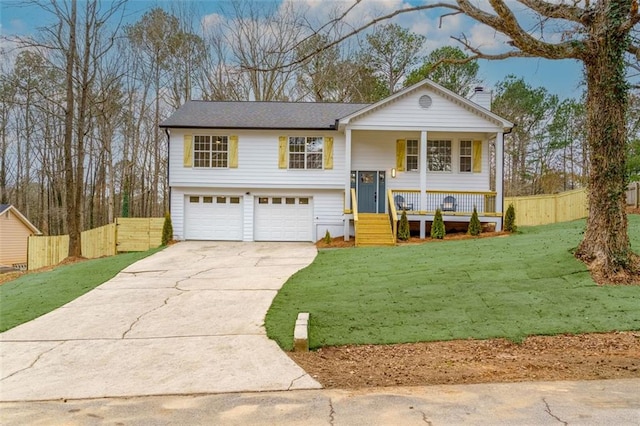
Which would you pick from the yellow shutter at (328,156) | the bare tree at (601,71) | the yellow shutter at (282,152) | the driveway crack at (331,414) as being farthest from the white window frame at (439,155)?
the driveway crack at (331,414)

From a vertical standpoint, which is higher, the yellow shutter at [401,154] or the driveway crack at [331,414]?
the yellow shutter at [401,154]

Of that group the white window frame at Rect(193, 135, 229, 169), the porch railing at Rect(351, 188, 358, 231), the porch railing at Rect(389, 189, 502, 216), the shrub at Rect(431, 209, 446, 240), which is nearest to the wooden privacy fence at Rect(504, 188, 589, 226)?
the porch railing at Rect(389, 189, 502, 216)

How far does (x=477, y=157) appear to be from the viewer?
18.2m

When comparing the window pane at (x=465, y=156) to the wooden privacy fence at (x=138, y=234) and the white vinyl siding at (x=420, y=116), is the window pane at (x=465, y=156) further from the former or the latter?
the wooden privacy fence at (x=138, y=234)

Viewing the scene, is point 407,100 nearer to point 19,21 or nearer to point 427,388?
point 427,388

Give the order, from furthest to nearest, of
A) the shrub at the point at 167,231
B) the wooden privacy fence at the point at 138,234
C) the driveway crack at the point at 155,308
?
1. the wooden privacy fence at the point at 138,234
2. the shrub at the point at 167,231
3. the driveway crack at the point at 155,308

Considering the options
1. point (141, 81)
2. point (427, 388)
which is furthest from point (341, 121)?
point (141, 81)

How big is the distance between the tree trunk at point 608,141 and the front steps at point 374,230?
7.31 meters

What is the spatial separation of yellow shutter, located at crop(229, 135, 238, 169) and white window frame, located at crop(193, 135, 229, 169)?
0.16m

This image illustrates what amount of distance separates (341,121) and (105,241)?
11.0 meters

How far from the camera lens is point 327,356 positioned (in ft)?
19.2

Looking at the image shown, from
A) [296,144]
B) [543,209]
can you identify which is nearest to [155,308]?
[296,144]

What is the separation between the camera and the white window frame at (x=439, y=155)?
18.4 metres

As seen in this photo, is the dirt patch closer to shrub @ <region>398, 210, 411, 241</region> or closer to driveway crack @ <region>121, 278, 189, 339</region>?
driveway crack @ <region>121, 278, 189, 339</region>
